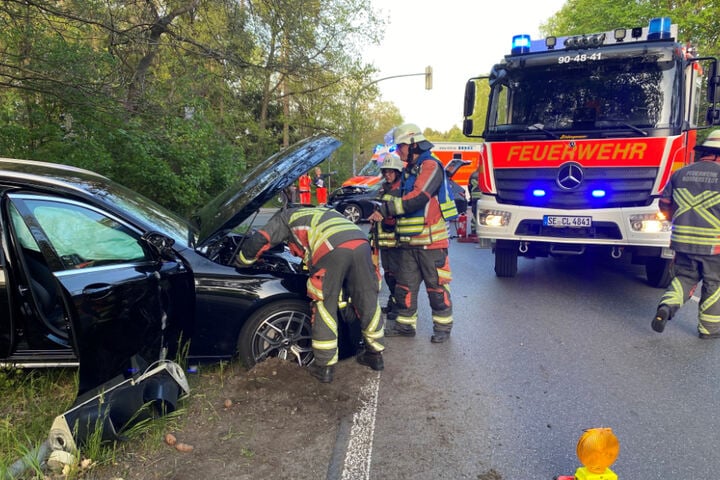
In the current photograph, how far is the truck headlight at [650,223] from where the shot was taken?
16.3 ft

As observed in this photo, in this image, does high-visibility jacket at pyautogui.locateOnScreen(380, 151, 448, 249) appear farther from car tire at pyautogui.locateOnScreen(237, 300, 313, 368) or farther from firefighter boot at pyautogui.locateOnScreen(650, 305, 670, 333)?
firefighter boot at pyautogui.locateOnScreen(650, 305, 670, 333)

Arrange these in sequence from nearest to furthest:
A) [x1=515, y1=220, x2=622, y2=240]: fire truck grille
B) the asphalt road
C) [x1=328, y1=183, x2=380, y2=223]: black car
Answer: the asphalt road < [x1=515, y1=220, x2=622, y2=240]: fire truck grille < [x1=328, y1=183, x2=380, y2=223]: black car

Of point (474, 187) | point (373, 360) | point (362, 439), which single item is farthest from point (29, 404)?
point (474, 187)

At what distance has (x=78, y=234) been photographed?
9.74 feet

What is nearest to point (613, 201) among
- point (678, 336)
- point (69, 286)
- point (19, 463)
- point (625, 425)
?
point (678, 336)

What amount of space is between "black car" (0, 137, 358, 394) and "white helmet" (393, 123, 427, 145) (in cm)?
91

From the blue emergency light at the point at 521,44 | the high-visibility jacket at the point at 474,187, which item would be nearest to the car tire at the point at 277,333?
the blue emergency light at the point at 521,44

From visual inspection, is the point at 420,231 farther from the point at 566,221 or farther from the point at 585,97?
the point at 585,97

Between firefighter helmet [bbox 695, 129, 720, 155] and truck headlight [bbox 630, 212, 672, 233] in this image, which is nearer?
firefighter helmet [bbox 695, 129, 720, 155]

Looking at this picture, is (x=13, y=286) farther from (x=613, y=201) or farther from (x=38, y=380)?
(x=613, y=201)

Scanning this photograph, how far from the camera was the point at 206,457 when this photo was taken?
2615 millimetres

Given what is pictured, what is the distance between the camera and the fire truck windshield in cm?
536

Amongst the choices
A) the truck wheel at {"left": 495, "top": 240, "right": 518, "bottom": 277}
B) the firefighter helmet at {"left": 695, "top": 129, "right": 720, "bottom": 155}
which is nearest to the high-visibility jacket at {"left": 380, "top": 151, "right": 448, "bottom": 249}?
the truck wheel at {"left": 495, "top": 240, "right": 518, "bottom": 277}

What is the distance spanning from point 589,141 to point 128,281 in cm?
482
